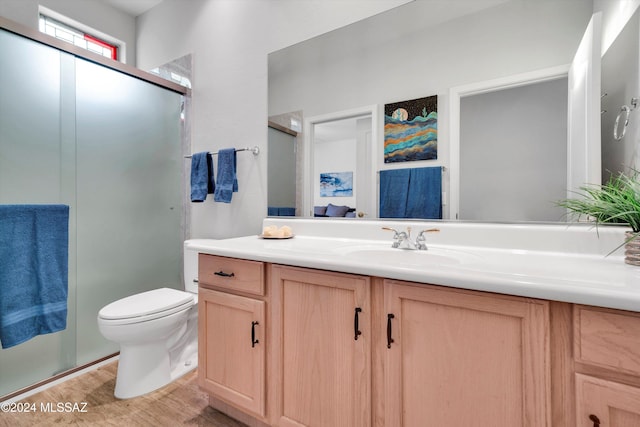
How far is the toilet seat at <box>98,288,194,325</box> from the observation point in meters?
1.49

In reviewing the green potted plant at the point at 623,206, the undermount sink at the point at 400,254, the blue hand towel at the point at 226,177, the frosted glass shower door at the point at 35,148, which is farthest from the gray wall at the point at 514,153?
the frosted glass shower door at the point at 35,148

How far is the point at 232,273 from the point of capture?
1301mm

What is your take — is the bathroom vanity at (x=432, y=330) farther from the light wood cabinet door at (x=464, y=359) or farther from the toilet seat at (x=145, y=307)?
the toilet seat at (x=145, y=307)

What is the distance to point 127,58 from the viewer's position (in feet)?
8.77

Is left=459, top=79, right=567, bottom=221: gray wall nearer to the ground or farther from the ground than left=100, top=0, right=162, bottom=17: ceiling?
nearer to the ground

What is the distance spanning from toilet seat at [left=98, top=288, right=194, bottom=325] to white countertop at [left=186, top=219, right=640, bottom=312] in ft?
1.65

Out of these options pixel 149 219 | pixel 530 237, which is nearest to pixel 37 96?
pixel 149 219

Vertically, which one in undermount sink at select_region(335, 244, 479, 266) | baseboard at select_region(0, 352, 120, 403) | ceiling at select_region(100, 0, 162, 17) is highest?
ceiling at select_region(100, 0, 162, 17)

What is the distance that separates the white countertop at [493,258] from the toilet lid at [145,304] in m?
0.50

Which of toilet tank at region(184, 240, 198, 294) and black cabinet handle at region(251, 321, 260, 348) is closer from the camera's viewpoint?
black cabinet handle at region(251, 321, 260, 348)

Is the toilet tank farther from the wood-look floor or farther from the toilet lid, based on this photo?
the wood-look floor

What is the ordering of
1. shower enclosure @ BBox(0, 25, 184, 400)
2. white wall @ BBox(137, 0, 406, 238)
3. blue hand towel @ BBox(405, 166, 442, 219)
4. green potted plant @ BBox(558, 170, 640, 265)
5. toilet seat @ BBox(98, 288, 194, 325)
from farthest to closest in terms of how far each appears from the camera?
1. white wall @ BBox(137, 0, 406, 238)
2. shower enclosure @ BBox(0, 25, 184, 400)
3. toilet seat @ BBox(98, 288, 194, 325)
4. blue hand towel @ BBox(405, 166, 442, 219)
5. green potted plant @ BBox(558, 170, 640, 265)

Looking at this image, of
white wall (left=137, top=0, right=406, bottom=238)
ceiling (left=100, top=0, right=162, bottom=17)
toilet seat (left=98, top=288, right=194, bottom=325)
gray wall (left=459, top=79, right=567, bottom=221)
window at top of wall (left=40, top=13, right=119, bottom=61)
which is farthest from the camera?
ceiling (left=100, top=0, right=162, bottom=17)

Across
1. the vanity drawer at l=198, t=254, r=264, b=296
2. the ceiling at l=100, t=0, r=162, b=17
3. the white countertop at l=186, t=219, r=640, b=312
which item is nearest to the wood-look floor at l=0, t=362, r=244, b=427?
the vanity drawer at l=198, t=254, r=264, b=296
